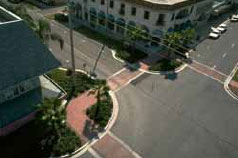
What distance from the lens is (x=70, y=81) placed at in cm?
3906

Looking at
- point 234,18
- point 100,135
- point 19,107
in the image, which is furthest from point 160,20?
point 234,18

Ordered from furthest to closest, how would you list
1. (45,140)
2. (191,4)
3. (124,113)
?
(191,4)
(124,113)
(45,140)

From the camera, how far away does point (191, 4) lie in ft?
172

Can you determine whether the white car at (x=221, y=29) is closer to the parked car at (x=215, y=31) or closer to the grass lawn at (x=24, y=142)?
the parked car at (x=215, y=31)

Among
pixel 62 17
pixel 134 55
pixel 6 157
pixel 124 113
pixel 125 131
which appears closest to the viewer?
pixel 6 157

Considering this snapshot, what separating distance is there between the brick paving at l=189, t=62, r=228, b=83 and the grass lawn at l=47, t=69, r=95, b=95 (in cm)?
2094

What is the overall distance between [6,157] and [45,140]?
15.1 ft

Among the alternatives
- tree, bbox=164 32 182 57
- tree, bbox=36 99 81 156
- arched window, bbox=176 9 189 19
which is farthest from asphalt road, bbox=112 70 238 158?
arched window, bbox=176 9 189 19

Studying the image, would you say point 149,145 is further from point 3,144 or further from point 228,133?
point 3,144

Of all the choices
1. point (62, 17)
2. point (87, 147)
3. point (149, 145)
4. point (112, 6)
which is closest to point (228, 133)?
point (149, 145)

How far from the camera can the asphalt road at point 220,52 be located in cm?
4844

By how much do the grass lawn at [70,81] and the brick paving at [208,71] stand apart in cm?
2094

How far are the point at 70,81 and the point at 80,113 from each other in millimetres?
7330

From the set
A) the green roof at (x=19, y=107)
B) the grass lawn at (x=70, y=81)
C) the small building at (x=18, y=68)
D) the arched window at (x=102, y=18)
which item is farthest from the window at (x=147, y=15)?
the green roof at (x=19, y=107)
